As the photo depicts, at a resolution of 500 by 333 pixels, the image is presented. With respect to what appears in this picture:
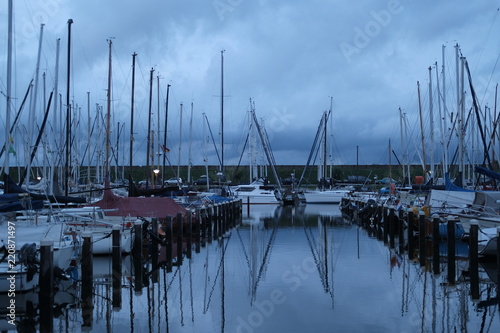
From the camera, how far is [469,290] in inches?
711

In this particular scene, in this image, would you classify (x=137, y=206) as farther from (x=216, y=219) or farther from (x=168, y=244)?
(x=216, y=219)

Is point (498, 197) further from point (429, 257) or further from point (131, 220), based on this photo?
point (131, 220)

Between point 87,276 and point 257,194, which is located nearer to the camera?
point 87,276

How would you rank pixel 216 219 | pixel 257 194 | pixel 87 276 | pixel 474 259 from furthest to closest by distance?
pixel 257 194 < pixel 216 219 < pixel 474 259 < pixel 87 276

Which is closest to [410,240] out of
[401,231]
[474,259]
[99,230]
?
[401,231]

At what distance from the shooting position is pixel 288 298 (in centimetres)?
1750

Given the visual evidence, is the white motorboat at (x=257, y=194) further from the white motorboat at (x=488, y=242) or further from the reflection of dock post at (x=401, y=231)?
the white motorboat at (x=488, y=242)

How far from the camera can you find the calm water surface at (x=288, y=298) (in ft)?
47.7

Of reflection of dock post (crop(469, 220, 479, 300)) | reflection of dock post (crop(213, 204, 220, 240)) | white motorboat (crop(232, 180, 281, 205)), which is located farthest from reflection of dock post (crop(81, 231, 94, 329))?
white motorboat (crop(232, 180, 281, 205))

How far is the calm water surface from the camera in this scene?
14.5 m

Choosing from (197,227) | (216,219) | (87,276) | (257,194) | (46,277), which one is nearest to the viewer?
(46,277)

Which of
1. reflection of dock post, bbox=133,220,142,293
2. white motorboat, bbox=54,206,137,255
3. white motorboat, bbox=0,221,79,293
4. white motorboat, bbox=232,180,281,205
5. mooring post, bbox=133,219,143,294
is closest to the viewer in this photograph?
white motorboat, bbox=0,221,79,293

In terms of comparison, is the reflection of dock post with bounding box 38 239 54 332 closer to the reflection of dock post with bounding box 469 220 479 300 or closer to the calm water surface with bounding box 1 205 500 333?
the calm water surface with bounding box 1 205 500 333

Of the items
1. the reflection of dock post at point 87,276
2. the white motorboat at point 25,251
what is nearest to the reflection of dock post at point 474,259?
the reflection of dock post at point 87,276
